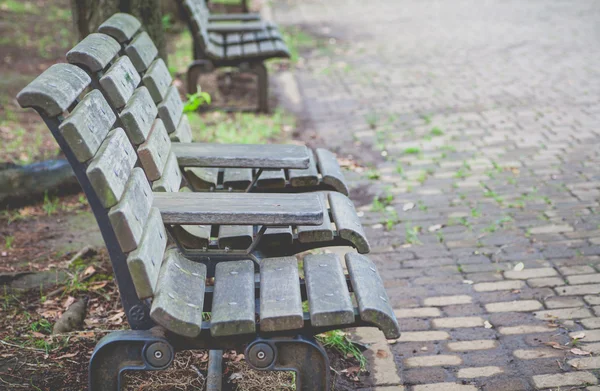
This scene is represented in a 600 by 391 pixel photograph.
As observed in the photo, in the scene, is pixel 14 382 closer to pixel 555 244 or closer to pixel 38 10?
pixel 555 244

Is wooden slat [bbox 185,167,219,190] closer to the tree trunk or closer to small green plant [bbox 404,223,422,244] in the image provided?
small green plant [bbox 404,223,422,244]

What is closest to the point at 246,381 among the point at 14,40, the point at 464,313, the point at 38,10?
the point at 464,313

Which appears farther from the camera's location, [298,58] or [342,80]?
[298,58]

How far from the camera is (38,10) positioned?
11992mm

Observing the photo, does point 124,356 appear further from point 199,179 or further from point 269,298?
point 199,179

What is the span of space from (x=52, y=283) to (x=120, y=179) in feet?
5.44

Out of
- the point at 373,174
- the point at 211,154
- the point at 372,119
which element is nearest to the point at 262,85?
the point at 372,119

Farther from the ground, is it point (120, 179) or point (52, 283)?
Result: point (120, 179)

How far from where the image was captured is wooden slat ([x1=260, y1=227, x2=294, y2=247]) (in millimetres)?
3070

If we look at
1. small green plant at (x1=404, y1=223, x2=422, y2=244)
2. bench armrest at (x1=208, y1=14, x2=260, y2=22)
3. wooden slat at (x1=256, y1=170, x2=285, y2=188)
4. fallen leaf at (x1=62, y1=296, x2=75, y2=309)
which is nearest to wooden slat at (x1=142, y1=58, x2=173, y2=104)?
wooden slat at (x1=256, y1=170, x2=285, y2=188)

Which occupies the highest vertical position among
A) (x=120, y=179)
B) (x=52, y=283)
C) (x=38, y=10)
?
(x=120, y=179)

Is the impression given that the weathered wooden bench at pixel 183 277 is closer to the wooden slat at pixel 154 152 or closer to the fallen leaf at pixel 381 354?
the wooden slat at pixel 154 152

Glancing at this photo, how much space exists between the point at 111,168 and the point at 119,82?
0.68 metres

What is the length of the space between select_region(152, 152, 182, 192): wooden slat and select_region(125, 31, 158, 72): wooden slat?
0.53m
